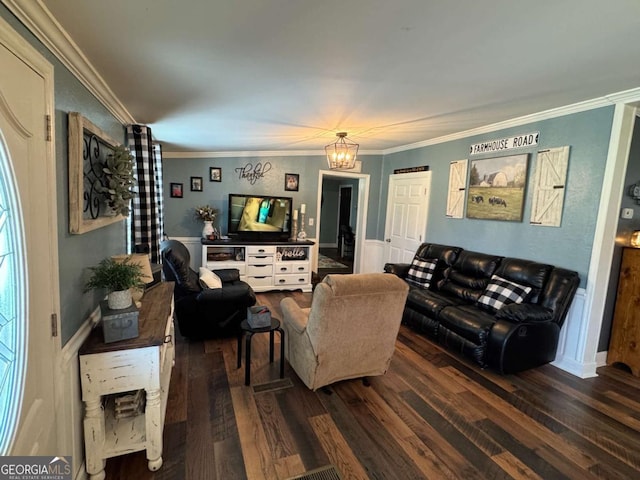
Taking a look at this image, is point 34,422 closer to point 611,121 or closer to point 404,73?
point 404,73

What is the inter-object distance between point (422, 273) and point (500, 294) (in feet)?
3.58

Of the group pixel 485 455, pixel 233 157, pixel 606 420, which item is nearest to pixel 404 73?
pixel 485 455

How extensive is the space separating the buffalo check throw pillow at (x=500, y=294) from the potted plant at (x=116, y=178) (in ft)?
11.2

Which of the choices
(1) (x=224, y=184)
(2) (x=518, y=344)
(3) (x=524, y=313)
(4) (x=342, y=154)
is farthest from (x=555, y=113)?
(1) (x=224, y=184)

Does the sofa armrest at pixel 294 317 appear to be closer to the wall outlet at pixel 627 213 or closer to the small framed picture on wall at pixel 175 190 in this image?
the wall outlet at pixel 627 213

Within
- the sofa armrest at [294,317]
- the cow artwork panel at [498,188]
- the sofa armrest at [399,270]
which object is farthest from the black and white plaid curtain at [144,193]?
the cow artwork panel at [498,188]

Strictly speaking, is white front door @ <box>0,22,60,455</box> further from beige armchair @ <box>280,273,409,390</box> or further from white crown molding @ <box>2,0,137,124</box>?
beige armchair @ <box>280,273,409,390</box>

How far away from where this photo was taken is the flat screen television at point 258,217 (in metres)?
5.12

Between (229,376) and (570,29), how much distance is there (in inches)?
127

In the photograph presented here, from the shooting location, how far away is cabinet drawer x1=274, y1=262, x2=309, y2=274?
202 inches

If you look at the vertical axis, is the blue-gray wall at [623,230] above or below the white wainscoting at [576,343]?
above

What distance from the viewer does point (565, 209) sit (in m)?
3.08

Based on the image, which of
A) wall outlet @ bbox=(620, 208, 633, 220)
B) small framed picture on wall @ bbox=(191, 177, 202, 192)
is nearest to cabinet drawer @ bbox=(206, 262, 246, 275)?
small framed picture on wall @ bbox=(191, 177, 202, 192)

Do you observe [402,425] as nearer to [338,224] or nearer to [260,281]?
[260,281]
